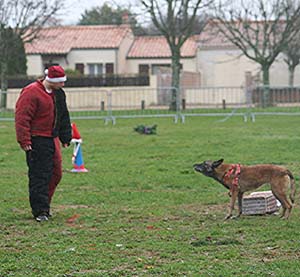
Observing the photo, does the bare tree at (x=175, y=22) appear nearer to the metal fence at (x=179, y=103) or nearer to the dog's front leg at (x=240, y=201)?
the metal fence at (x=179, y=103)

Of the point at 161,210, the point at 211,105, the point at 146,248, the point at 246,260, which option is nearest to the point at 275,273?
the point at 246,260

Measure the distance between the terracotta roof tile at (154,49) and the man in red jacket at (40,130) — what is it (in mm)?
45568

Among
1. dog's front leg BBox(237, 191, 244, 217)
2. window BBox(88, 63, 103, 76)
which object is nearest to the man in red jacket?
dog's front leg BBox(237, 191, 244, 217)

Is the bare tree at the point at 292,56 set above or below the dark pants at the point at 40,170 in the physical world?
above

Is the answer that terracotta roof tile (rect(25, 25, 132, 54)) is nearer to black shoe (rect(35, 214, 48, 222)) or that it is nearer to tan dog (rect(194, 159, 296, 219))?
tan dog (rect(194, 159, 296, 219))

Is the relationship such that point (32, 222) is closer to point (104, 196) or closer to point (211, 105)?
point (104, 196)

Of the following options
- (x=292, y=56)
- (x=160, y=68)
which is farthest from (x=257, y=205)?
(x=292, y=56)

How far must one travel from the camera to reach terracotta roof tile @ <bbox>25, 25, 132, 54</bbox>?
176 feet

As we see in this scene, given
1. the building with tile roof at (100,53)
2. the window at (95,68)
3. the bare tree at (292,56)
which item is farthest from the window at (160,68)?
the bare tree at (292,56)

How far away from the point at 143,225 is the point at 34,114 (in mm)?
1779

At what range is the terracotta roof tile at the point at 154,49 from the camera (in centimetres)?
5497

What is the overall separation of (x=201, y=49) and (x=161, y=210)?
4527cm

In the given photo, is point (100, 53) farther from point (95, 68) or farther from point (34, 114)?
point (34, 114)

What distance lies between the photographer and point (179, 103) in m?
29.3
